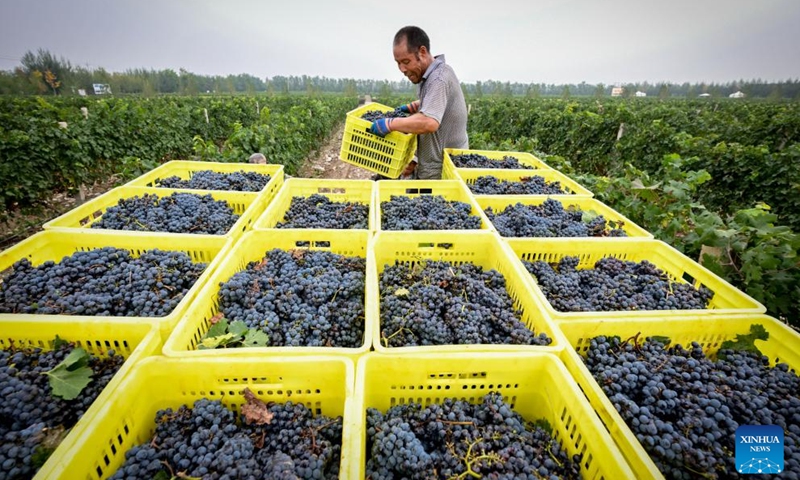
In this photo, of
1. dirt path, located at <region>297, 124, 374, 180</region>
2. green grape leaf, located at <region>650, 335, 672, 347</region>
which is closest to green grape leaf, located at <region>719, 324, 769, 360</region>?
green grape leaf, located at <region>650, 335, 672, 347</region>

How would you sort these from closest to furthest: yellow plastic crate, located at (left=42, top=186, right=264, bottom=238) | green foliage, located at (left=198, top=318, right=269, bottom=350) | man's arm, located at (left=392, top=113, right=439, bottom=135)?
green foliage, located at (left=198, top=318, right=269, bottom=350), yellow plastic crate, located at (left=42, top=186, right=264, bottom=238), man's arm, located at (left=392, top=113, right=439, bottom=135)

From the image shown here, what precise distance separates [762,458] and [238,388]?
1.85m

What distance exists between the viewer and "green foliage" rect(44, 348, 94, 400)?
1.38 meters

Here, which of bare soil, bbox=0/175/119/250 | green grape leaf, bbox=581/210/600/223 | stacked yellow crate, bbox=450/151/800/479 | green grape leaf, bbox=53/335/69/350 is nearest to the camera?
stacked yellow crate, bbox=450/151/800/479

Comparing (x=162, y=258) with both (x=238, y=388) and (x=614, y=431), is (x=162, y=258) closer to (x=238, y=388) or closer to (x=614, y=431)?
(x=238, y=388)

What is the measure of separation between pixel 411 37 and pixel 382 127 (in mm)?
920

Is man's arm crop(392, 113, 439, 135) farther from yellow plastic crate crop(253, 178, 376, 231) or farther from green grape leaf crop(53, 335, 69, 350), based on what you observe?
green grape leaf crop(53, 335, 69, 350)

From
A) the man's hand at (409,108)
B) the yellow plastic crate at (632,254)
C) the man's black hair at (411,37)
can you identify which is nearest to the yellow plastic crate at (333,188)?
the man's hand at (409,108)

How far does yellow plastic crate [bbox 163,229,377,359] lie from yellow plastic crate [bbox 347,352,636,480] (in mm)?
148

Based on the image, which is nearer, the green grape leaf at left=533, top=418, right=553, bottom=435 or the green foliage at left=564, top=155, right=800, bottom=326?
the green grape leaf at left=533, top=418, right=553, bottom=435

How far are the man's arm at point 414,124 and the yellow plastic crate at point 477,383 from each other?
2.35m

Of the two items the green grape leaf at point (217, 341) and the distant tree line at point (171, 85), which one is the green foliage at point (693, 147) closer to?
the green grape leaf at point (217, 341)

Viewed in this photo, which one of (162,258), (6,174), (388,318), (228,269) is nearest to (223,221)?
(162,258)

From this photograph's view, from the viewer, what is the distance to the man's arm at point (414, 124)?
10.8ft
